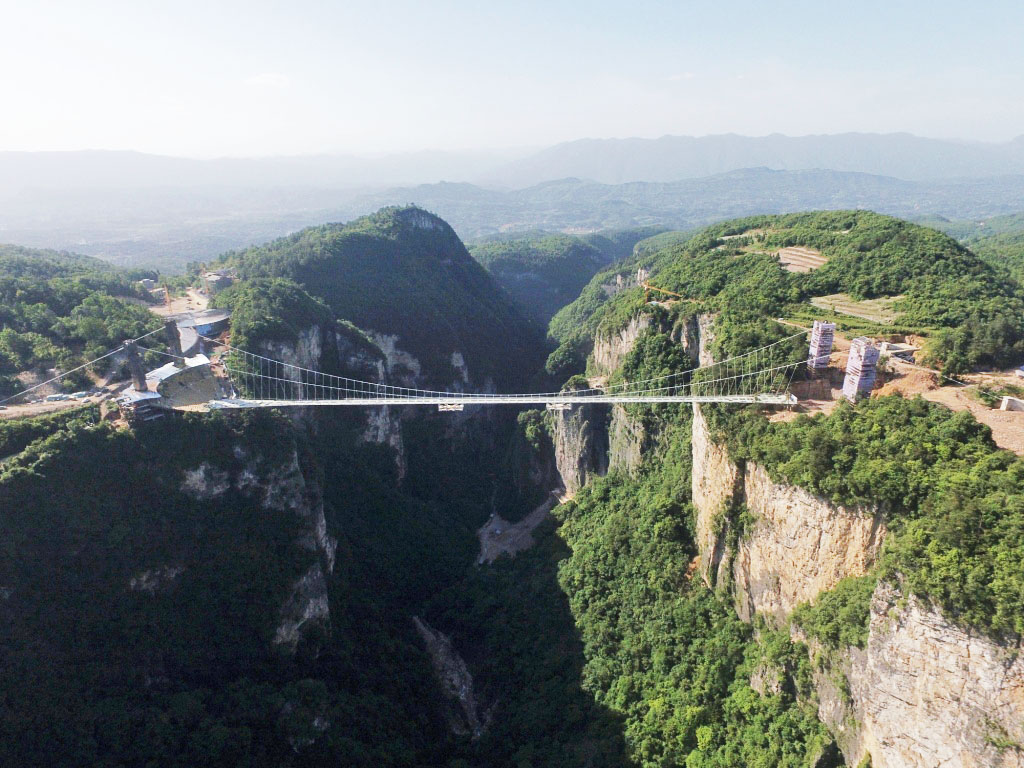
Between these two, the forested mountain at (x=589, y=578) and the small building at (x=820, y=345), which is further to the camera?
the small building at (x=820, y=345)

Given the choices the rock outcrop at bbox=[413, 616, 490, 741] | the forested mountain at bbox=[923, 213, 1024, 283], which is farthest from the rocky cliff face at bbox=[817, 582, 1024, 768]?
the forested mountain at bbox=[923, 213, 1024, 283]

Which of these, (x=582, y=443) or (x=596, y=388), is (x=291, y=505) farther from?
(x=596, y=388)

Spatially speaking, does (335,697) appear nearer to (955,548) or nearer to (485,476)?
(955,548)

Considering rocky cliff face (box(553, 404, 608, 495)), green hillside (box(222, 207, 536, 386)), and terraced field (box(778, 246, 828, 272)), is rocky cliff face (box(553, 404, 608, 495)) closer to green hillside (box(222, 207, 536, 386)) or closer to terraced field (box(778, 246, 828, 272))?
terraced field (box(778, 246, 828, 272))

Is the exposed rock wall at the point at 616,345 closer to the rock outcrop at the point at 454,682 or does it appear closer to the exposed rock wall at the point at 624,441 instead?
the exposed rock wall at the point at 624,441

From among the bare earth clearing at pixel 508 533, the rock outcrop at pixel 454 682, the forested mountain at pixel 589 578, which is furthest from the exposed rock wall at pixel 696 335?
the rock outcrop at pixel 454 682

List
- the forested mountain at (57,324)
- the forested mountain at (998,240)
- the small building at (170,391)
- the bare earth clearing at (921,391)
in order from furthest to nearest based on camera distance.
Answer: the forested mountain at (998,240), the forested mountain at (57,324), the small building at (170,391), the bare earth clearing at (921,391)

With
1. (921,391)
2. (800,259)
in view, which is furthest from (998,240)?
(921,391)

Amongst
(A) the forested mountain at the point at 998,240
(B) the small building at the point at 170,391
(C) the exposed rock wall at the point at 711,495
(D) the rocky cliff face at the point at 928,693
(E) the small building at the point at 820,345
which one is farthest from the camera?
(A) the forested mountain at the point at 998,240
